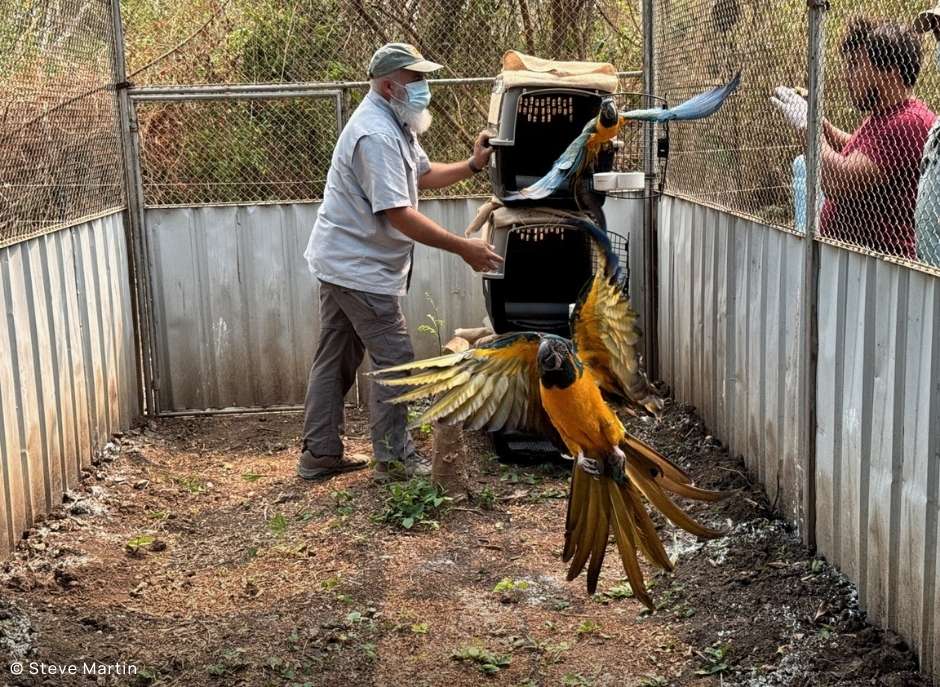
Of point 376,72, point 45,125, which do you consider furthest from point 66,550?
point 376,72

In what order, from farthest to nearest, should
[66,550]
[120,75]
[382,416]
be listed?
[120,75]
[382,416]
[66,550]

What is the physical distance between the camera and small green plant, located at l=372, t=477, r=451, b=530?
5262mm

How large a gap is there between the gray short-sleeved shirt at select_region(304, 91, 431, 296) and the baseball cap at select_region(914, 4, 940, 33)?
2691 mm

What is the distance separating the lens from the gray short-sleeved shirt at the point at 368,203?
546 cm

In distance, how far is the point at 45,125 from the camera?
5.49 metres

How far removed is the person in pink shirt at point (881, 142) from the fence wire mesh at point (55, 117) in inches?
145

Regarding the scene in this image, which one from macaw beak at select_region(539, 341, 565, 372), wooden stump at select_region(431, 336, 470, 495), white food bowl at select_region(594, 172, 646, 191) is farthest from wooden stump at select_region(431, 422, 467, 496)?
macaw beak at select_region(539, 341, 565, 372)

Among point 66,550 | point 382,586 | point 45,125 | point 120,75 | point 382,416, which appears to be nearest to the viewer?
point 382,586

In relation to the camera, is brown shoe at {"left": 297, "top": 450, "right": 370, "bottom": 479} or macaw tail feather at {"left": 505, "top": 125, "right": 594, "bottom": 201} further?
brown shoe at {"left": 297, "top": 450, "right": 370, "bottom": 479}

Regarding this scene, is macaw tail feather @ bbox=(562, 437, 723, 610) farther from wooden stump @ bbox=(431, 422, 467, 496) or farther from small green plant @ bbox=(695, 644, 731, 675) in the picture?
wooden stump @ bbox=(431, 422, 467, 496)

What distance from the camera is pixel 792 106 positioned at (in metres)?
4.45

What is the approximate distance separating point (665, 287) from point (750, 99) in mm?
2020

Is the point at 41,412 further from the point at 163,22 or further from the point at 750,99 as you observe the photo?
the point at 163,22

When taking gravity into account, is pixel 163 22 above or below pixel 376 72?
above
